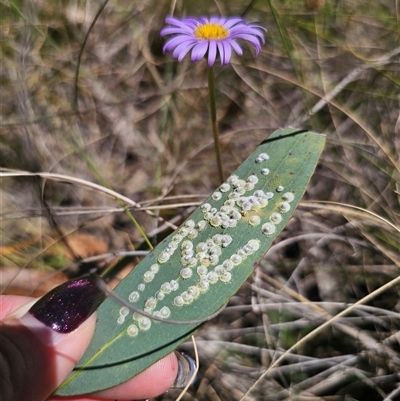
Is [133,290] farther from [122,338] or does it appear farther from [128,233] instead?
[128,233]

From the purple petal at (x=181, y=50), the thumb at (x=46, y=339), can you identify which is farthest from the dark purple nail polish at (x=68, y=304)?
the purple petal at (x=181, y=50)

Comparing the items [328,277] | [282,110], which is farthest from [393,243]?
[282,110]

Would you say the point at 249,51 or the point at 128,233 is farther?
the point at 249,51

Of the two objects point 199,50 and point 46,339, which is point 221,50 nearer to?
point 199,50

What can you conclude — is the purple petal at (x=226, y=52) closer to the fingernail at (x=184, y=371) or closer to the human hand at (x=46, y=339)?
the human hand at (x=46, y=339)

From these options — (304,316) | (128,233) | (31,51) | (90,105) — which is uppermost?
(31,51)

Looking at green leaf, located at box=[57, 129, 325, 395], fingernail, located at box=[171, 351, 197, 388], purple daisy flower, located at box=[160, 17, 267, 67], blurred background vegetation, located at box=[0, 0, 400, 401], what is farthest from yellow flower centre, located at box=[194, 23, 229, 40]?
fingernail, located at box=[171, 351, 197, 388]
